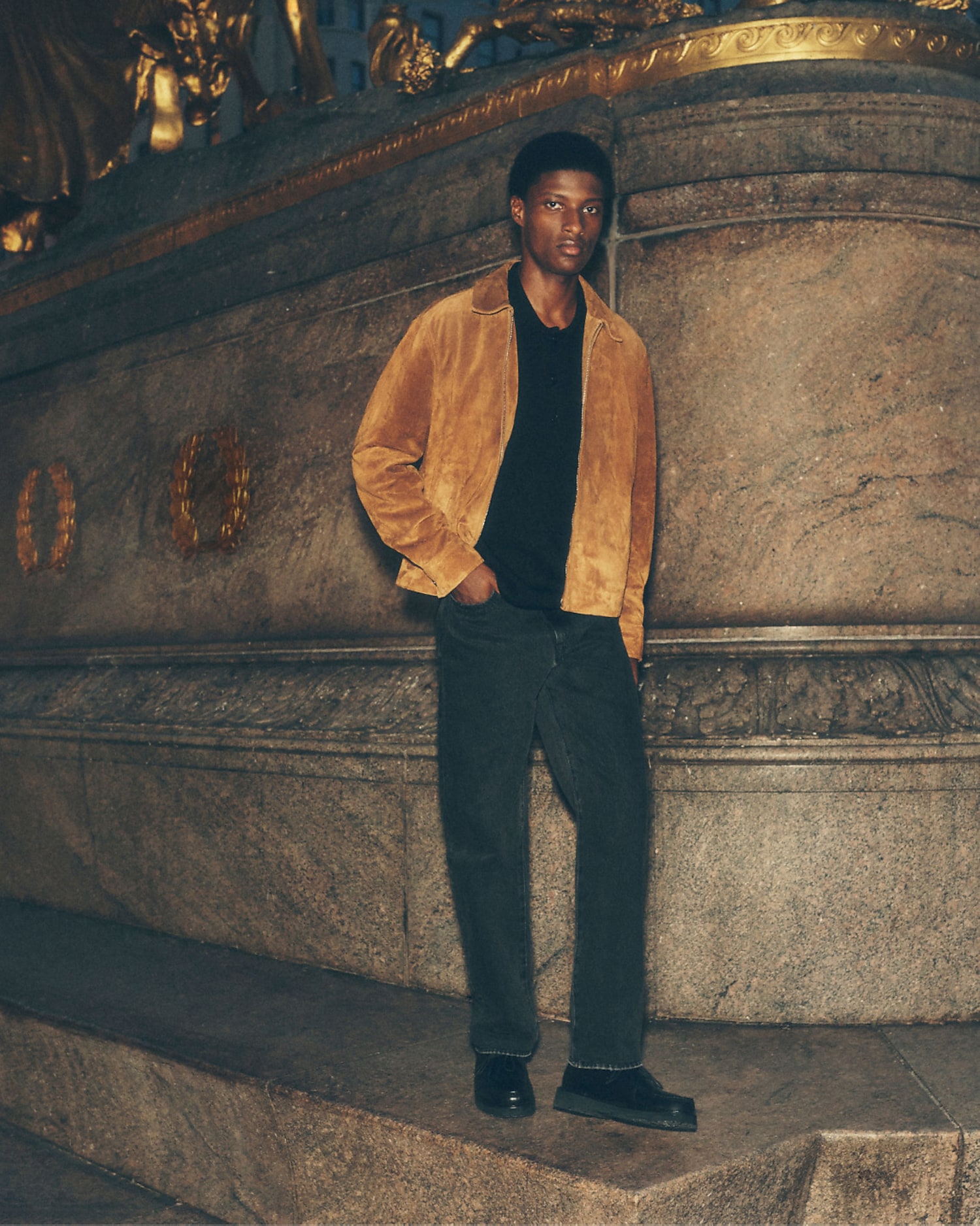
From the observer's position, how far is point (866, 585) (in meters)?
3.52

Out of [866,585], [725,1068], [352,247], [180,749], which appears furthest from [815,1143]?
[352,247]

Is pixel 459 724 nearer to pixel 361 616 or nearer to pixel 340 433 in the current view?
pixel 361 616

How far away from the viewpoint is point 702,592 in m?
3.60

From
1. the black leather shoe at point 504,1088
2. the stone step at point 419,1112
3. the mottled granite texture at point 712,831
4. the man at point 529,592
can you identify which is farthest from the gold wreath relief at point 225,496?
the black leather shoe at point 504,1088

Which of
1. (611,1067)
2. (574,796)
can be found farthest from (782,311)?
(611,1067)

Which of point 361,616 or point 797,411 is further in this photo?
point 361,616

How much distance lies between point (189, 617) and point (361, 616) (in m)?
0.97

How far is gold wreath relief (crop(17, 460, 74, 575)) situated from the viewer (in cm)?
552

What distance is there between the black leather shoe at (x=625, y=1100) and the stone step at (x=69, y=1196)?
3.48ft

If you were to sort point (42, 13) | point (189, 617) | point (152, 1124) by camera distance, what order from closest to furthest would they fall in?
point (152, 1124)
point (189, 617)
point (42, 13)

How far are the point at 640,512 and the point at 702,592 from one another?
629 mm

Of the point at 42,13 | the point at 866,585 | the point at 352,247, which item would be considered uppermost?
the point at 42,13

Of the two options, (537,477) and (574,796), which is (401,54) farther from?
(574,796)

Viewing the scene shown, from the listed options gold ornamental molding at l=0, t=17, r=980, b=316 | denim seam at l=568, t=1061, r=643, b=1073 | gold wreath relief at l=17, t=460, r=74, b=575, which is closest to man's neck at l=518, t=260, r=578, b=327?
gold ornamental molding at l=0, t=17, r=980, b=316
